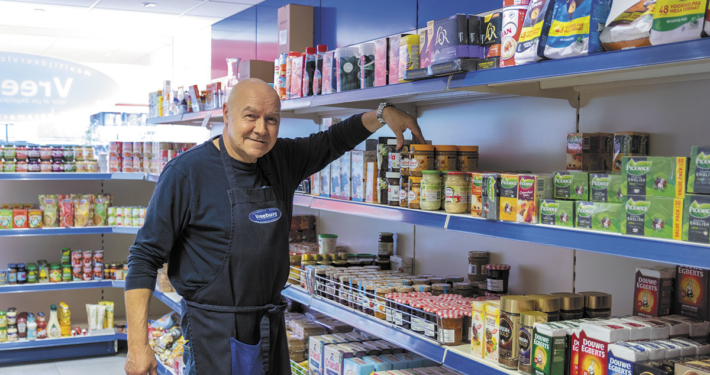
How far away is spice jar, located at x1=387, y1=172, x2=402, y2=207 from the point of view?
8.32 ft

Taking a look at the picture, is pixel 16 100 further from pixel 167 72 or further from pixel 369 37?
pixel 369 37

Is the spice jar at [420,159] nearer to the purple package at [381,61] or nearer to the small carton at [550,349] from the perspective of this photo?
the purple package at [381,61]

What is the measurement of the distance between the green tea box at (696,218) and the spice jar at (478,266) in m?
1.27

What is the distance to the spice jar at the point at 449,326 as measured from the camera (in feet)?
7.06

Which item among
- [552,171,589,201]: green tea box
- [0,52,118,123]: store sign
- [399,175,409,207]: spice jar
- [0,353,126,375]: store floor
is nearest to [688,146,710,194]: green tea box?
[552,171,589,201]: green tea box

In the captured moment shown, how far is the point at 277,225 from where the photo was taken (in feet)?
7.97

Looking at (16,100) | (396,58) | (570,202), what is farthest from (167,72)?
(570,202)

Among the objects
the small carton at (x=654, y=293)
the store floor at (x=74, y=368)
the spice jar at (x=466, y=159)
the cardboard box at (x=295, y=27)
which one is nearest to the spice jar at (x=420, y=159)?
the spice jar at (x=466, y=159)

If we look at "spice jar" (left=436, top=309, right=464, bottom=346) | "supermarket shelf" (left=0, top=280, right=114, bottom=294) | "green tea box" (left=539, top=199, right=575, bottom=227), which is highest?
"green tea box" (left=539, top=199, right=575, bottom=227)

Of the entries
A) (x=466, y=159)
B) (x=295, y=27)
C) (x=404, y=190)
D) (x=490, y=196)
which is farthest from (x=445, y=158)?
(x=295, y=27)

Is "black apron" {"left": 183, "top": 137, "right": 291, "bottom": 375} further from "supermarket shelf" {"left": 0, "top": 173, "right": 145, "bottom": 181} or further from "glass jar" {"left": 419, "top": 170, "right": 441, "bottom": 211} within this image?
"supermarket shelf" {"left": 0, "top": 173, "right": 145, "bottom": 181}

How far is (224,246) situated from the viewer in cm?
231

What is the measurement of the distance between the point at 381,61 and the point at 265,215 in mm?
808

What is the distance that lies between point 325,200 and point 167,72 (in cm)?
598
